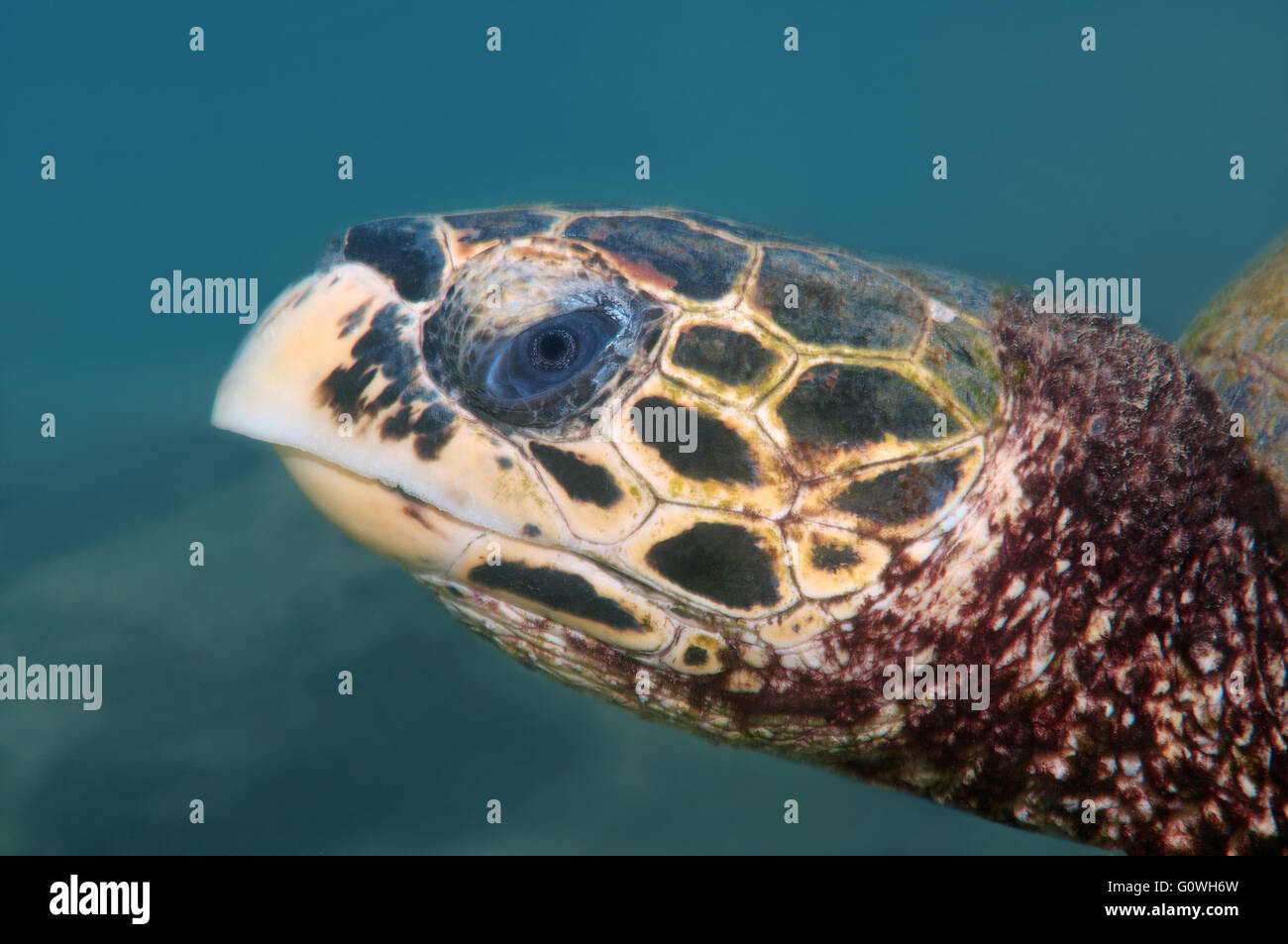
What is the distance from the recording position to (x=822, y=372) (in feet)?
3.81

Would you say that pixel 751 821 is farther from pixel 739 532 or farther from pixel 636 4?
pixel 636 4

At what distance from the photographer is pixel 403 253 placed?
125 cm

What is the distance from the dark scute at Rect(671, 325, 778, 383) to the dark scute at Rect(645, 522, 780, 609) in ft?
0.77

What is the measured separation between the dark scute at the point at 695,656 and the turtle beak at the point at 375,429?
298 mm

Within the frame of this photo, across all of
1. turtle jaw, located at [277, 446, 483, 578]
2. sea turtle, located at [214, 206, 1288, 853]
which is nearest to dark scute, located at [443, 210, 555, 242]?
sea turtle, located at [214, 206, 1288, 853]

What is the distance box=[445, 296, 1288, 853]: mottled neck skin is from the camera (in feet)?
3.93

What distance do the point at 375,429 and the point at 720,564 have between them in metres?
0.57

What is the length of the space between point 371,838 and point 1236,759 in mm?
3602

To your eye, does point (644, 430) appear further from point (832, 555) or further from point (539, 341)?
point (832, 555)

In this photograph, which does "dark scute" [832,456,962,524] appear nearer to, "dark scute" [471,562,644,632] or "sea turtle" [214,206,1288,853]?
"sea turtle" [214,206,1288,853]

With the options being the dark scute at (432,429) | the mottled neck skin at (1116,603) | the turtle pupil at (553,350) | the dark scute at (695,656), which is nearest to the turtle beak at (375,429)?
the dark scute at (432,429)

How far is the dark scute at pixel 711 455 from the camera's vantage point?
113cm
